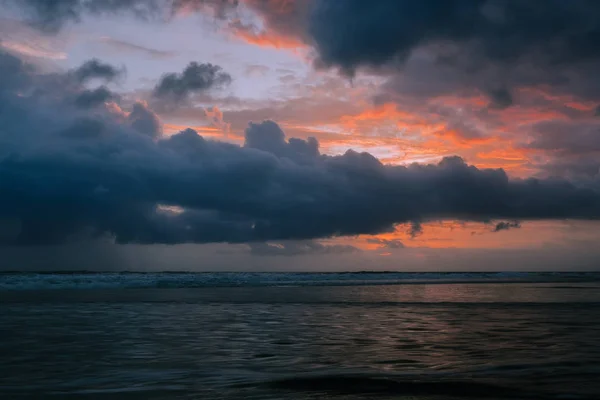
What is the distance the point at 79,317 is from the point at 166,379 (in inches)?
543

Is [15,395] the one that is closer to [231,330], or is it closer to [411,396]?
[411,396]

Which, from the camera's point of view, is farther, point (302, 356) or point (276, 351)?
point (276, 351)

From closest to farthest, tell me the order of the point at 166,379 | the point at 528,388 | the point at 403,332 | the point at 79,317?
→ the point at 528,388 < the point at 166,379 < the point at 403,332 < the point at 79,317

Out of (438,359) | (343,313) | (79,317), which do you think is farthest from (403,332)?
(79,317)

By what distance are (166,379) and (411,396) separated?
4.37 meters

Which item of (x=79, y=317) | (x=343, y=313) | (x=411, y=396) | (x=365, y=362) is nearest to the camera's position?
(x=411, y=396)

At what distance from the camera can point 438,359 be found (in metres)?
11.5

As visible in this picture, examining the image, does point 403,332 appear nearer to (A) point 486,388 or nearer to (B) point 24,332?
(A) point 486,388

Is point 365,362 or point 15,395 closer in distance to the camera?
point 15,395

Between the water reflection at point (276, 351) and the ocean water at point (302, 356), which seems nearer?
the ocean water at point (302, 356)

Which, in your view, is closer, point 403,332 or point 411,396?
point 411,396

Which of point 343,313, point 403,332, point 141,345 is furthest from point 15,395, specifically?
point 343,313

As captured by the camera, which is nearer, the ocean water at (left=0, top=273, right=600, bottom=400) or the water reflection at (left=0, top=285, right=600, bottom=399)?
the ocean water at (left=0, top=273, right=600, bottom=400)

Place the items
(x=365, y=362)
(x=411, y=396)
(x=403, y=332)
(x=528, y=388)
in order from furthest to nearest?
(x=403, y=332) → (x=365, y=362) → (x=528, y=388) → (x=411, y=396)
